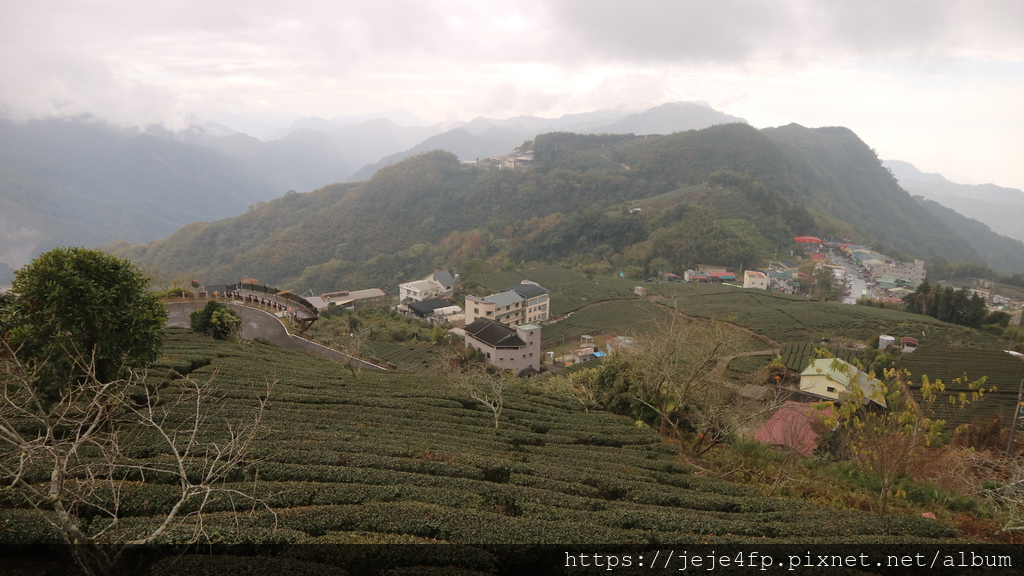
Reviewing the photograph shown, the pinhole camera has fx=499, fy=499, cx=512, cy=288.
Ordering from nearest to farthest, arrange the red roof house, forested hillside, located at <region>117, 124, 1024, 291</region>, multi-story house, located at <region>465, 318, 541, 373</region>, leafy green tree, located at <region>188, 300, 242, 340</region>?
the red roof house < leafy green tree, located at <region>188, 300, 242, 340</region> < multi-story house, located at <region>465, 318, 541, 373</region> < forested hillside, located at <region>117, 124, 1024, 291</region>

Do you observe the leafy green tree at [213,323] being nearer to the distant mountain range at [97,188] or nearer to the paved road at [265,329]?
the paved road at [265,329]

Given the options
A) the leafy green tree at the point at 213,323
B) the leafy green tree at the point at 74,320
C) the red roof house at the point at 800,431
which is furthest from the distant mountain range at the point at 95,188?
the red roof house at the point at 800,431

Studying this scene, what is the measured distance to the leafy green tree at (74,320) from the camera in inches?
460

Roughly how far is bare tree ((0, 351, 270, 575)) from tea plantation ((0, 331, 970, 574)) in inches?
13.5

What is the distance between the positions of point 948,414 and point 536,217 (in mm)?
82027

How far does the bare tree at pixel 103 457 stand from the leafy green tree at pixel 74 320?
2.74 feet

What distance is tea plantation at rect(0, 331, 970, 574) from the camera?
7715 mm

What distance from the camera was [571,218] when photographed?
87.5 meters

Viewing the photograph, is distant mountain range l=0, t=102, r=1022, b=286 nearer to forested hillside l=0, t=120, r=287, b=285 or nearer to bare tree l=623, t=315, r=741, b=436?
forested hillside l=0, t=120, r=287, b=285

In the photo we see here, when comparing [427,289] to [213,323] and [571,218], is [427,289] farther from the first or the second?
[213,323]

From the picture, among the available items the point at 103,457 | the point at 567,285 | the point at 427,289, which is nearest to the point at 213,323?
the point at 103,457

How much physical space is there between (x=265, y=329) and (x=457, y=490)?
2341cm

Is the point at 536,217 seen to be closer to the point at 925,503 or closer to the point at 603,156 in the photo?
the point at 603,156

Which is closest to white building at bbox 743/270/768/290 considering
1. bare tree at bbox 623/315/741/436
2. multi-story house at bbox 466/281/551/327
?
multi-story house at bbox 466/281/551/327
